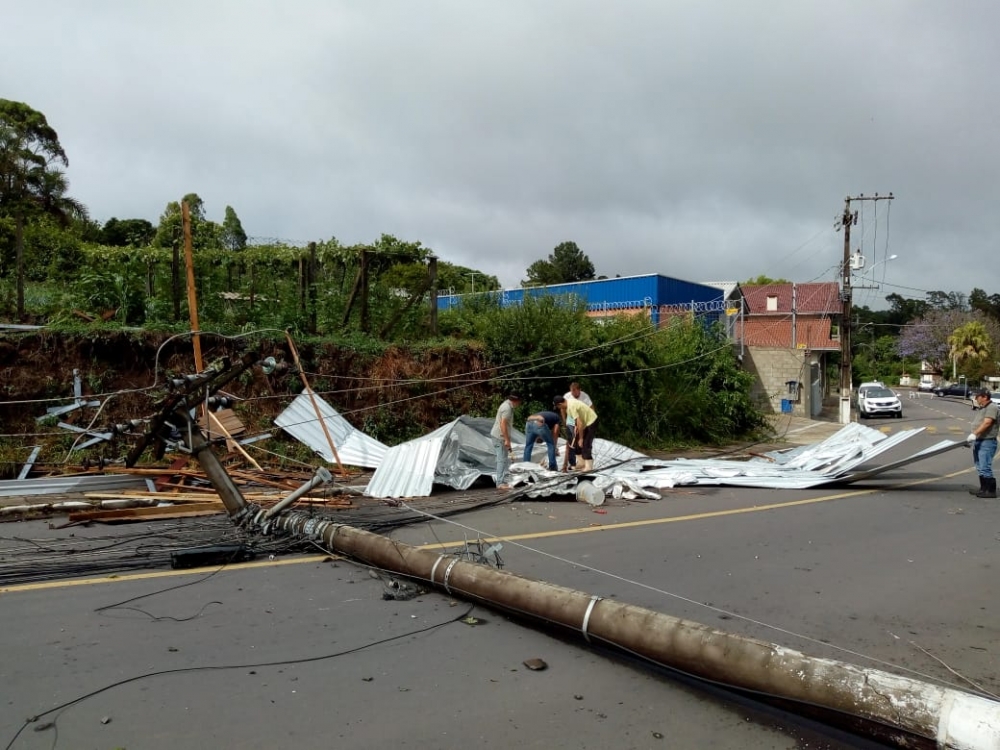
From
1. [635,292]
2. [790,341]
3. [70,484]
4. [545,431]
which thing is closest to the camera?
[70,484]

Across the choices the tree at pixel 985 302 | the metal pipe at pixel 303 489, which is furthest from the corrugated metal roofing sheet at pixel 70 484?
the tree at pixel 985 302

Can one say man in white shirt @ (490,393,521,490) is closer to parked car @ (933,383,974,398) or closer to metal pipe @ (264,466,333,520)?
metal pipe @ (264,466,333,520)

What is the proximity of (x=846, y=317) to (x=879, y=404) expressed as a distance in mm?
5683

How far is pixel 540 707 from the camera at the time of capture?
12.5ft

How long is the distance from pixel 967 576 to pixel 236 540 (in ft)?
22.8

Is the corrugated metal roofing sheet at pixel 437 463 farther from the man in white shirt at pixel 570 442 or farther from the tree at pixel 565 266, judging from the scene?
the tree at pixel 565 266

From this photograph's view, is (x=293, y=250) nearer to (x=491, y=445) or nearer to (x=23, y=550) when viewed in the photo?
(x=491, y=445)

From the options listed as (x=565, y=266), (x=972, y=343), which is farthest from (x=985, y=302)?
(x=565, y=266)

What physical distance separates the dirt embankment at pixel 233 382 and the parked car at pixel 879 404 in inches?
1019

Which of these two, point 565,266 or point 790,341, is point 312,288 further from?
point 565,266

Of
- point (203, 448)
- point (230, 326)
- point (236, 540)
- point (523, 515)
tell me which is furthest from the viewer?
point (230, 326)

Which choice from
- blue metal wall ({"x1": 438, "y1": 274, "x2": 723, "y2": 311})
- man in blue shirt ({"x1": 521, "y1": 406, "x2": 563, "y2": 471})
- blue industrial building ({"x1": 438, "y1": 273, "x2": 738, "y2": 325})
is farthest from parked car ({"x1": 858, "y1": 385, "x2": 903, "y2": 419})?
man in blue shirt ({"x1": 521, "y1": 406, "x2": 563, "y2": 471})

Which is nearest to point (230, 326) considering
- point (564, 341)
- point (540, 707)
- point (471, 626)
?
point (564, 341)

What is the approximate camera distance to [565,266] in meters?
76.2
